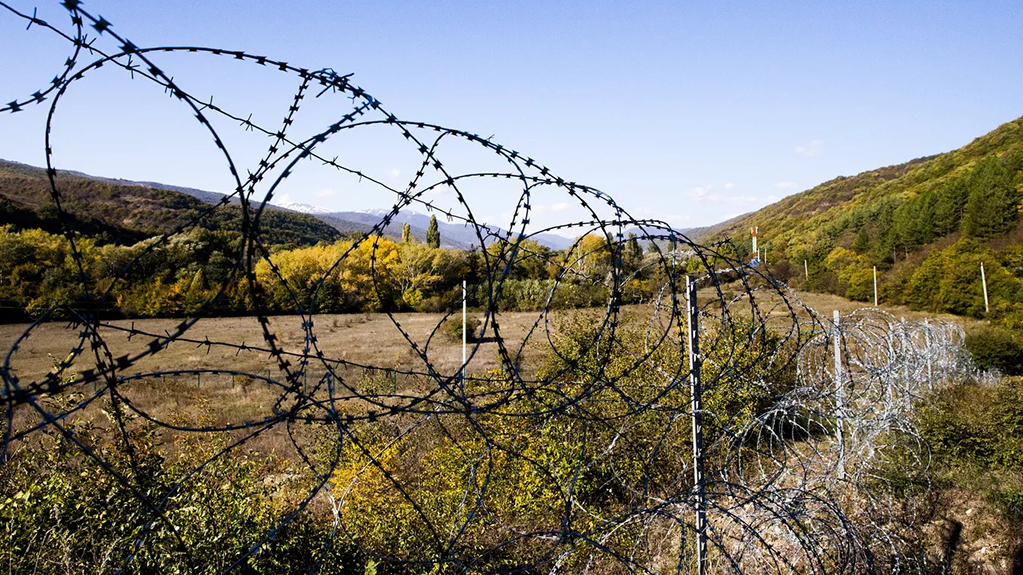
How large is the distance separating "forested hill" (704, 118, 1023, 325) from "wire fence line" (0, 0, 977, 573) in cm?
1763

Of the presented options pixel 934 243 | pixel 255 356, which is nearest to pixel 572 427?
pixel 255 356

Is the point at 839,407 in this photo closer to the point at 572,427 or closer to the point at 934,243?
the point at 572,427

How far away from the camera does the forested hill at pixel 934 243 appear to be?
2944 centimetres

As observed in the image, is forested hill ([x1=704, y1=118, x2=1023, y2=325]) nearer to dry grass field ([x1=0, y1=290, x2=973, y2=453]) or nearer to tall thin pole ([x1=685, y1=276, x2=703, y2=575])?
dry grass field ([x1=0, y1=290, x2=973, y2=453])

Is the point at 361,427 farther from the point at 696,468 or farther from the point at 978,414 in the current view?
the point at 978,414

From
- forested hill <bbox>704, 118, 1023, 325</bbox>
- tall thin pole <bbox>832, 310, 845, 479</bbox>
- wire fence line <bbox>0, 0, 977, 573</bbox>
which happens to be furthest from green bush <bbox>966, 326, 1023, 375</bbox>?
tall thin pole <bbox>832, 310, 845, 479</bbox>

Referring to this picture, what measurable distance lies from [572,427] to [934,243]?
141ft

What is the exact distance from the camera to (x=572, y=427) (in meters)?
7.75

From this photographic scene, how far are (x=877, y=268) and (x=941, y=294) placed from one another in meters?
12.4

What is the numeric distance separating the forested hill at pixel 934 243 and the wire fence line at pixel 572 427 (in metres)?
17.6

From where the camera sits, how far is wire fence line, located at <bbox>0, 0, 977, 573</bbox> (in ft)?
6.30

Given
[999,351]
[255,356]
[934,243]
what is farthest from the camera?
[934,243]

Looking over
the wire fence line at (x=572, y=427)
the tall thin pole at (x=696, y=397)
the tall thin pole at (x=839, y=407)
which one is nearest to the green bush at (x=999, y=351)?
the wire fence line at (x=572, y=427)

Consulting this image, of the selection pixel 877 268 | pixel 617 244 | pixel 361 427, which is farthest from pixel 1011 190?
pixel 617 244
